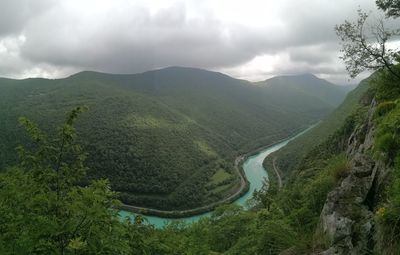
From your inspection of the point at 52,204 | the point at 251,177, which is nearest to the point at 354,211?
the point at 52,204

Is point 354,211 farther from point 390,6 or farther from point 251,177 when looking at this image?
point 251,177

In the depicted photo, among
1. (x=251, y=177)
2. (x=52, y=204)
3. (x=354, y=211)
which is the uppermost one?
(x=52, y=204)

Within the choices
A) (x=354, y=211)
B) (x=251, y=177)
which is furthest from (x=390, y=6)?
(x=251, y=177)

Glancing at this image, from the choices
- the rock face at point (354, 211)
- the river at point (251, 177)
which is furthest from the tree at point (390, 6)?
the river at point (251, 177)

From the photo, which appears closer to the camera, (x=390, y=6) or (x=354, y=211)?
(x=354, y=211)

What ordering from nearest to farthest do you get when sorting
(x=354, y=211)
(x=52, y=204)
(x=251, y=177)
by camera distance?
(x=52, y=204) → (x=354, y=211) → (x=251, y=177)

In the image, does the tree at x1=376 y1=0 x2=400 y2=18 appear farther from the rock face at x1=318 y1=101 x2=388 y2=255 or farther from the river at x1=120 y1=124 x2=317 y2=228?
the river at x1=120 y1=124 x2=317 y2=228

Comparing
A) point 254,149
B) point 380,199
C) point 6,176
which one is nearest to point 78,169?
point 6,176

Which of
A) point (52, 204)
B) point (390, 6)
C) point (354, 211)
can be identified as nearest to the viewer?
point (52, 204)

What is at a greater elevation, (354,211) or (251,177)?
(354,211)
